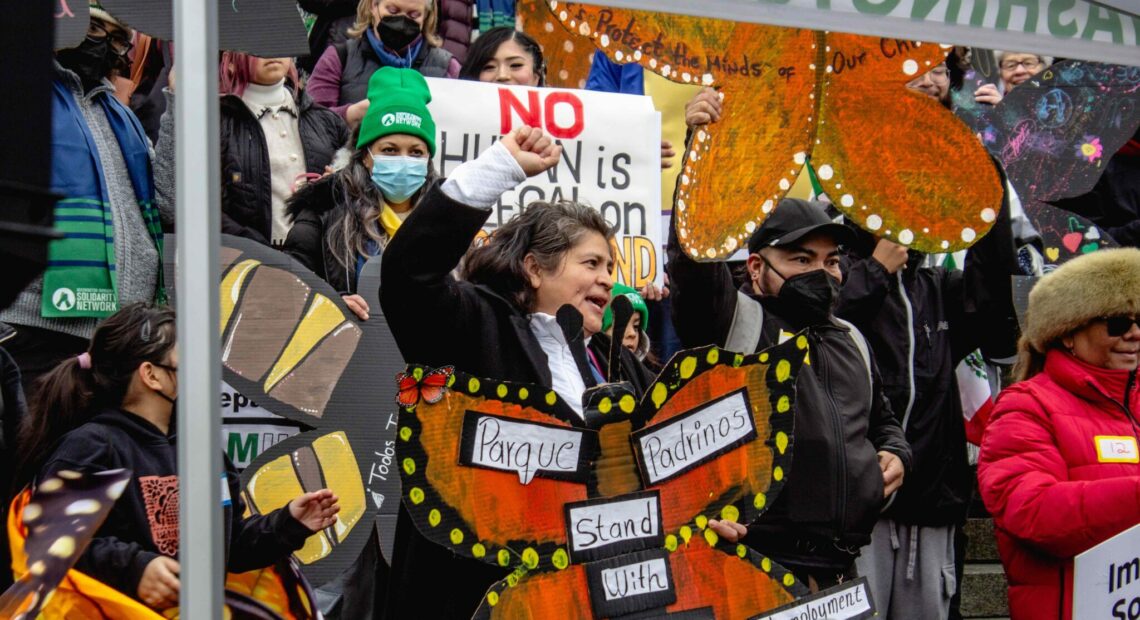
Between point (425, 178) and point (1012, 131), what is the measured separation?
1720 mm

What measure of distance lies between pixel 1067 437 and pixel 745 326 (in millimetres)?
915

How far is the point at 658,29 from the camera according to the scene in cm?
366

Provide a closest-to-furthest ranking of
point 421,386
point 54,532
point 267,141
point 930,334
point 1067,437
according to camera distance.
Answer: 1. point 421,386
2. point 54,532
3. point 1067,437
4. point 267,141
5. point 930,334

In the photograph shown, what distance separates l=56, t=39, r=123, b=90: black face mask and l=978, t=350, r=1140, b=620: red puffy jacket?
8.87 feet

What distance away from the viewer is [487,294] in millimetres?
3410

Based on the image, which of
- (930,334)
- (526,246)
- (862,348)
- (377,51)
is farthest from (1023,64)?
(526,246)

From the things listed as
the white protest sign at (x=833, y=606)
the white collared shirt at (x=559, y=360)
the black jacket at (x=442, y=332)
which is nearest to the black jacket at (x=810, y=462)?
the white protest sign at (x=833, y=606)

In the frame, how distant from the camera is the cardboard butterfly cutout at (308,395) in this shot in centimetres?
386

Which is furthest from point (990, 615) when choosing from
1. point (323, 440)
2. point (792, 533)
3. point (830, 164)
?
point (323, 440)

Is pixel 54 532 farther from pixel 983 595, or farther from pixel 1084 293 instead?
pixel 983 595

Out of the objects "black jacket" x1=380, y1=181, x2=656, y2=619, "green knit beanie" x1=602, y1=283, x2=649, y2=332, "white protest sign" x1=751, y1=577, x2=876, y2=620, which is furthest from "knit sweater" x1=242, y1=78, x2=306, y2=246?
"white protest sign" x1=751, y1=577, x2=876, y2=620

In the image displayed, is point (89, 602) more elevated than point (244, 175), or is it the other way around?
point (244, 175)

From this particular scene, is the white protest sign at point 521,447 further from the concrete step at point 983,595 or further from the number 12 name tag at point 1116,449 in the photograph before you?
the concrete step at point 983,595

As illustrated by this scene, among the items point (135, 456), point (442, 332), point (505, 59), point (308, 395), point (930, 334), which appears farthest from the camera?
point (505, 59)
